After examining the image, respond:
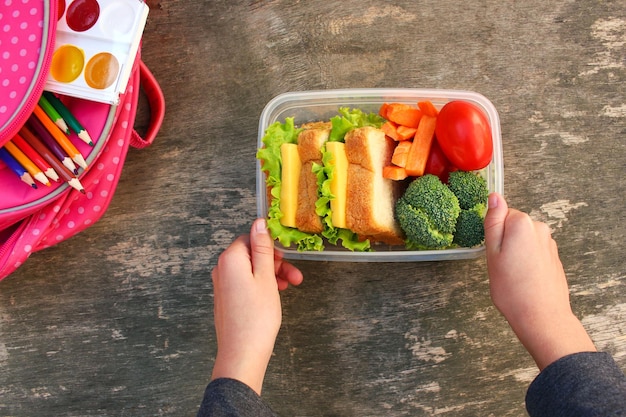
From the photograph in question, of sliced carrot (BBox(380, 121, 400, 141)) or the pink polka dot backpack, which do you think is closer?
the pink polka dot backpack

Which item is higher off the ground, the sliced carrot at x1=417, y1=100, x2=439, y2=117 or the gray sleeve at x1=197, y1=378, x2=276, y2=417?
the sliced carrot at x1=417, y1=100, x2=439, y2=117

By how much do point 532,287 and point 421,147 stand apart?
38cm

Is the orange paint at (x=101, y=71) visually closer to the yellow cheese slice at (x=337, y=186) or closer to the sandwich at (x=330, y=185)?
the sandwich at (x=330, y=185)

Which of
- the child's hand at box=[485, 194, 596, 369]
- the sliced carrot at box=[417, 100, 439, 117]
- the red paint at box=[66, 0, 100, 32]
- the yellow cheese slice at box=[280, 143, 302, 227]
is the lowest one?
the child's hand at box=[485, 194, 596, 369]

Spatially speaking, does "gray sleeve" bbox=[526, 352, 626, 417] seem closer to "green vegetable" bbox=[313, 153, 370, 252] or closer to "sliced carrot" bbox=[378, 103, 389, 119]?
"green vegetable" bbox=[313, 153, 370, 252]

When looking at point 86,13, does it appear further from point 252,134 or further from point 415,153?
point 415,153

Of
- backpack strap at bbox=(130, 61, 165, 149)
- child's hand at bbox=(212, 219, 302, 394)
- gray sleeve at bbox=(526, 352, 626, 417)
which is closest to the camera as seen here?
gray sleeve at bbox=(526, 352, 626, 417)

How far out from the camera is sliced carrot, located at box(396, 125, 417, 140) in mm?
1121

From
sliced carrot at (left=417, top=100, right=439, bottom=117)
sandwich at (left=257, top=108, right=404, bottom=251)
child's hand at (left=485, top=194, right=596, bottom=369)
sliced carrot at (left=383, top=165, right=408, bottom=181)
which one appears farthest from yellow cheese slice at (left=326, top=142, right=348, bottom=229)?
child's hand at (left=485, top=194, right=596, bottom=369)

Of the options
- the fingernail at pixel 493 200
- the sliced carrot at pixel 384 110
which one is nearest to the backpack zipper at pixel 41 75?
the sliced carrot at pixel 384 110

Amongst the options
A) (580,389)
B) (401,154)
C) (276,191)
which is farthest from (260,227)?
(580,389)

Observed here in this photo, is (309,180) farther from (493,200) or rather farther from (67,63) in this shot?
(67,63)

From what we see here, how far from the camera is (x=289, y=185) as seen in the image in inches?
43.2

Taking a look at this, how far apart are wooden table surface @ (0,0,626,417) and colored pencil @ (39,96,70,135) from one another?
0.31 m
